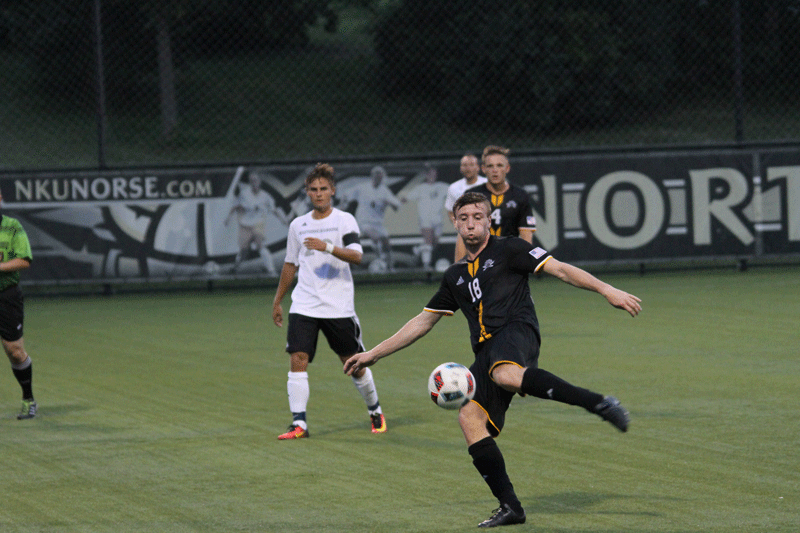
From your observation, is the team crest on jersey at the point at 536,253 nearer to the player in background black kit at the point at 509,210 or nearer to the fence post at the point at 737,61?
the player in background black kit at the point at 509,210

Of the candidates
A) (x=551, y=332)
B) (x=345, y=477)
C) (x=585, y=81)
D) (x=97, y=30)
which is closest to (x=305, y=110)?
(x=585, y=81)

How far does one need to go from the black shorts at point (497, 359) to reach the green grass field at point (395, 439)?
631 mm

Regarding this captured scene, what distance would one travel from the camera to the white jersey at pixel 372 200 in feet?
65.2

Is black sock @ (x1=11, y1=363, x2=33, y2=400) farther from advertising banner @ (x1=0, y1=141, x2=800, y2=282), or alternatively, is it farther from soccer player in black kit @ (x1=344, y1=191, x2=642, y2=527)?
advertising banner @ (x1=0, y1=141, x2=800, y2=282)

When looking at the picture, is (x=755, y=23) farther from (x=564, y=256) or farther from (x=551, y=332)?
(x=551, y=332)

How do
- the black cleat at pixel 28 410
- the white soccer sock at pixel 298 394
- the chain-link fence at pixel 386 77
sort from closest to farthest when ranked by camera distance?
the white soccer sock at pixel 298 394 < the black cleat at pixel 28 410 < the chain-link fence at pixel 386 77

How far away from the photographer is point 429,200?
20000 millimetres

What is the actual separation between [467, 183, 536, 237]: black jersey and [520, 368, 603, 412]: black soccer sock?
18.4 ft

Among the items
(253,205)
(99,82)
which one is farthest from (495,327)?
(99,82)

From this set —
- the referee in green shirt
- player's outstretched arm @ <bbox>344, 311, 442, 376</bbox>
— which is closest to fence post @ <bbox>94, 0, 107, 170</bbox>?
the referee in green shirt

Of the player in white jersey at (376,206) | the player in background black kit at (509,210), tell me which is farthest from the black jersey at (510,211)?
the player in white jersey at (376,206)

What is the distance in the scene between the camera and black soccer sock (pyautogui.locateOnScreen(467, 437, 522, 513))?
6082mm

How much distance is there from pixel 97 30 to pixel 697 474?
55.7 ft

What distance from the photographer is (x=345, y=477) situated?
24.5 feet
